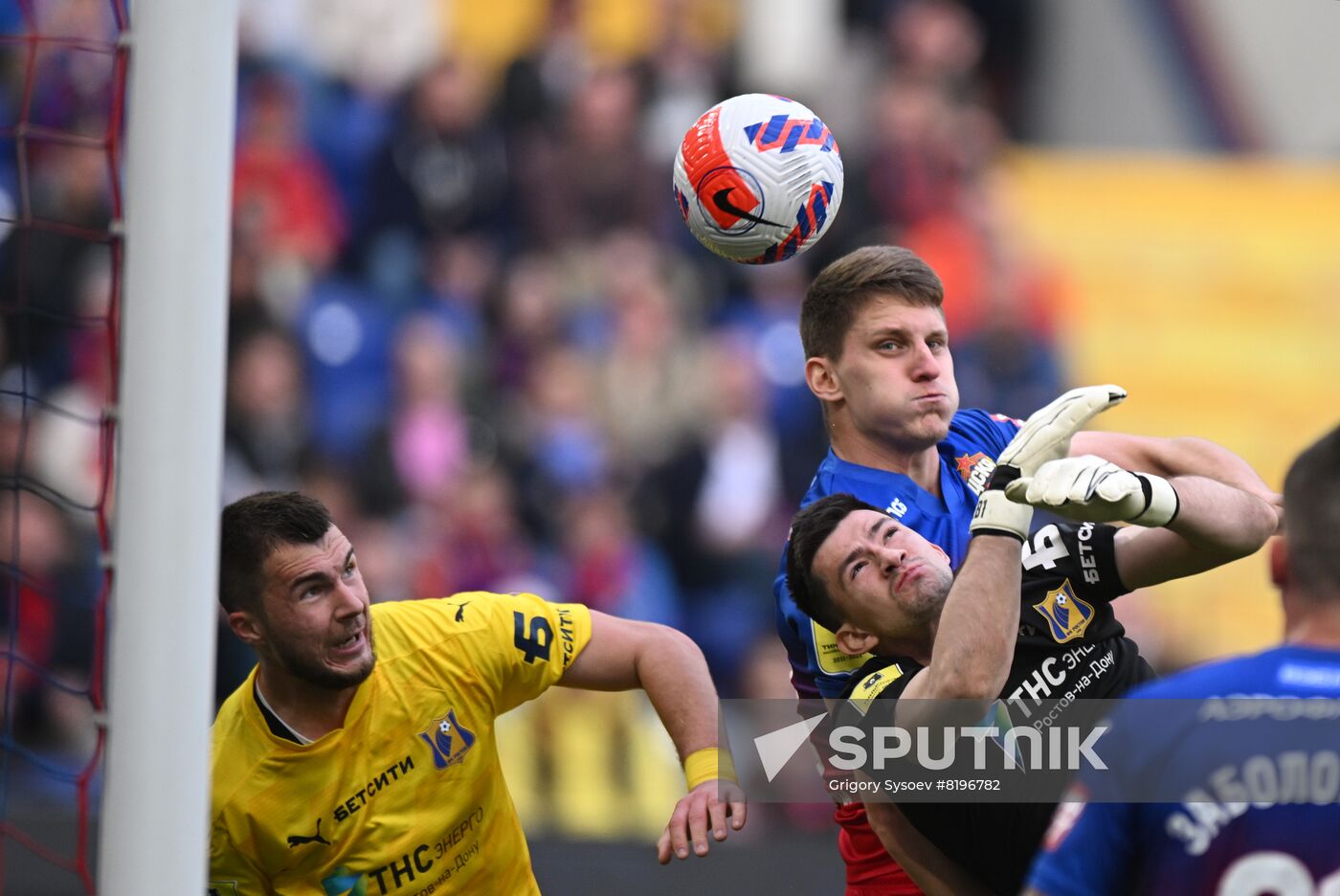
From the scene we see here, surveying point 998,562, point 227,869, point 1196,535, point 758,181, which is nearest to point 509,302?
point 758,181

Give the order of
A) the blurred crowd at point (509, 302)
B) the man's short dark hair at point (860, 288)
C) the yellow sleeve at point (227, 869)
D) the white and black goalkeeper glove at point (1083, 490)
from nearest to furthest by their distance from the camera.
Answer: the white and black goalkeeper glove at point (1083, 490)
the yellow sleeve at point (227, 869)
the man's short dark hair at point (860, 288)
the blurred crowd at point (509, 302)

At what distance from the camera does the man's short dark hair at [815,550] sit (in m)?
5.30

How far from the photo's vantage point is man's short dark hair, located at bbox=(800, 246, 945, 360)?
5.73 metres

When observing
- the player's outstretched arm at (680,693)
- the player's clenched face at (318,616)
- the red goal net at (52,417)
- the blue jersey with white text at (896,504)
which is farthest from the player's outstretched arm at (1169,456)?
the red goal net at (52,417)

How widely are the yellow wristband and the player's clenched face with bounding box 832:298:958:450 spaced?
1060mm

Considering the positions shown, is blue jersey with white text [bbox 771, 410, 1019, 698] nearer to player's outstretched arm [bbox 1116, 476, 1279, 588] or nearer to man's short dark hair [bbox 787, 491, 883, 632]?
man's short dark hair [bbox 787, 491, 883, 632]

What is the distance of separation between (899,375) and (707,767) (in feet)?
4.19

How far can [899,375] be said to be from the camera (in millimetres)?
5637

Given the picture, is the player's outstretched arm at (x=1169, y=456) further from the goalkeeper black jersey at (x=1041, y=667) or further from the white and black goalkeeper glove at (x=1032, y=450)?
the white and black goalkeeper glove at (x=1032, y=450)

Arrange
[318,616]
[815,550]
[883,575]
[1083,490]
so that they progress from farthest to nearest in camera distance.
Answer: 1. [318,616]
2. [815,550]
3. [883,575]
4. [1083,490]

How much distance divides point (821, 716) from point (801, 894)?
86.2 inches

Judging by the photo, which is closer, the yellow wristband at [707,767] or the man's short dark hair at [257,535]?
the yellow wristband at [707,767]

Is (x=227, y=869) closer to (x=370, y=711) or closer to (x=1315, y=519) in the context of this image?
(x=370, y=711)

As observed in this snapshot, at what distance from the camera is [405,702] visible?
18.5 ft
